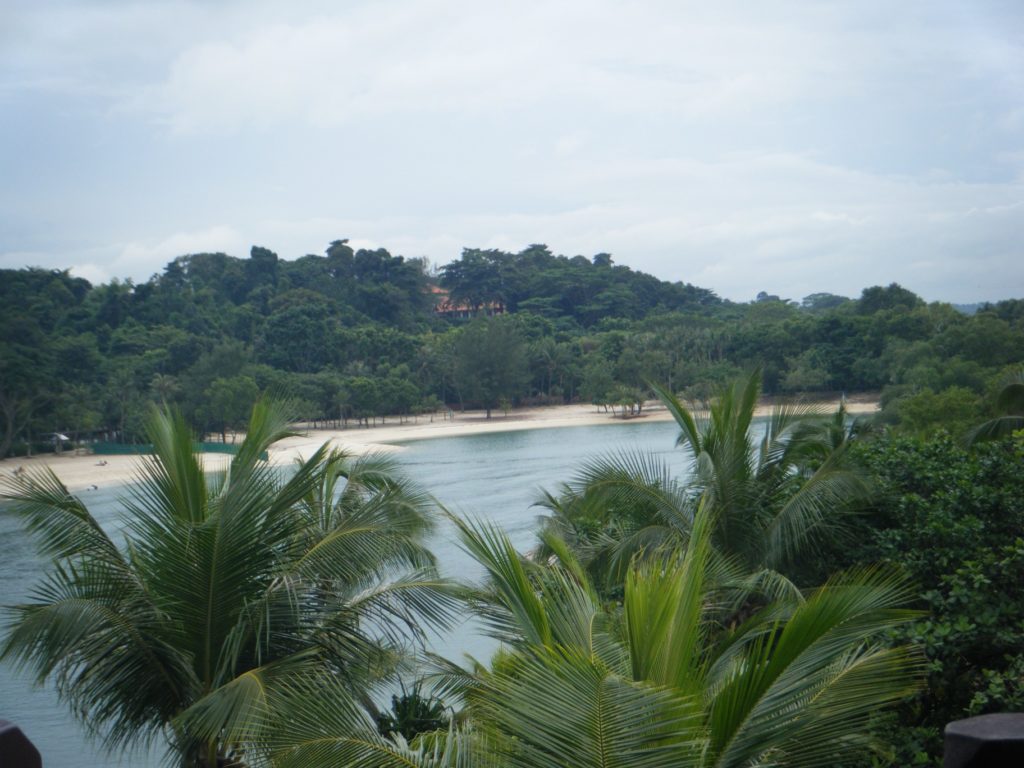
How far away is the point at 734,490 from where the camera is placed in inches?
323

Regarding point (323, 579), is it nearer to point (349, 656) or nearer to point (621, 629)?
point (349, 656)

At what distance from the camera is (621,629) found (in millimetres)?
4109

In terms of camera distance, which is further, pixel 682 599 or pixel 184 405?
pixel 184 405

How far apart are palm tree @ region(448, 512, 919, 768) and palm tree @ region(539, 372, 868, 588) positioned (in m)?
3.61

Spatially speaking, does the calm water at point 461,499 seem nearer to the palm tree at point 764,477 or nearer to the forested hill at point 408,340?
the palm tree at point 764,477

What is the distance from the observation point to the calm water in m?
14.7

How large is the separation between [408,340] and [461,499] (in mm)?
39274

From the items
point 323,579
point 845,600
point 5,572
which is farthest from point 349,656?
point 5,572

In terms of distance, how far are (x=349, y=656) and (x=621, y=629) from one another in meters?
2.69

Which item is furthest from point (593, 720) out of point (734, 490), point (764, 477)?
point (764, 477)

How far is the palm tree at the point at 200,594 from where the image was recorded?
5695 millimetres

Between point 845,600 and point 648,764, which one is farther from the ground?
point 845,600

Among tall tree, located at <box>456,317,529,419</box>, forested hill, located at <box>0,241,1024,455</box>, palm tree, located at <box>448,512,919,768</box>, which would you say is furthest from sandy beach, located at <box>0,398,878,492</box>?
palm tree, located at <box>448,512,919,768</box>

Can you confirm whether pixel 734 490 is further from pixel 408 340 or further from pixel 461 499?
pixel 408 340
